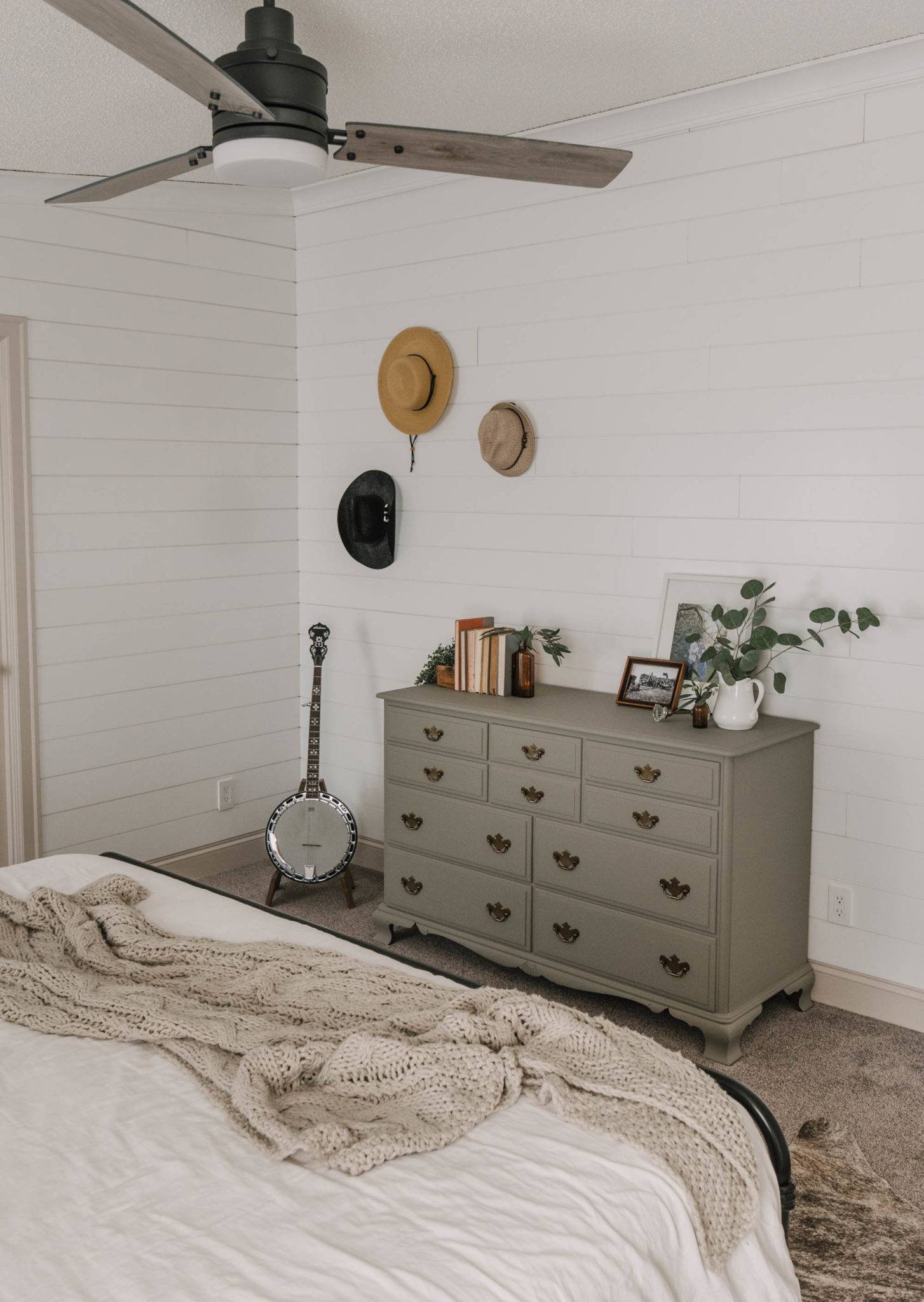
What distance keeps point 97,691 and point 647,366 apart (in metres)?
2.36

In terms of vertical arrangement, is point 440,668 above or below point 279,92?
below

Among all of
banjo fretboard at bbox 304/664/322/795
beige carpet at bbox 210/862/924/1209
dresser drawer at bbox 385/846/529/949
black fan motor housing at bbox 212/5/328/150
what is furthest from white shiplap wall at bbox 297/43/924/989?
black fan motor housing at bbox 212/5/328/150

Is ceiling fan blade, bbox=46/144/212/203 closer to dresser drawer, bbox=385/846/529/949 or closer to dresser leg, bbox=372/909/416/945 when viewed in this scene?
dresser drawer, bbox=385/846/529/949

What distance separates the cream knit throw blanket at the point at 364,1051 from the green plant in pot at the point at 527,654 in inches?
67.9

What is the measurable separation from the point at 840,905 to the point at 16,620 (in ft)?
9.73

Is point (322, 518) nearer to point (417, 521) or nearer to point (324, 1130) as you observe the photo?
point (417, 521)

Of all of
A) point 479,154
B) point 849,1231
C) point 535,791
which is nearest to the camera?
point 479,154

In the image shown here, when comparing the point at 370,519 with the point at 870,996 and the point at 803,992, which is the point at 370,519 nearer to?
the point at 803,992

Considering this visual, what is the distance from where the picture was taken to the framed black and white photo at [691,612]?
3.55 m

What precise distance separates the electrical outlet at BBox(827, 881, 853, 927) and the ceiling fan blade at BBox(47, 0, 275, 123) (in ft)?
8.78

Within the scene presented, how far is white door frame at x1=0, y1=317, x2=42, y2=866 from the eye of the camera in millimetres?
3902

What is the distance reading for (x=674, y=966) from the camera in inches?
126

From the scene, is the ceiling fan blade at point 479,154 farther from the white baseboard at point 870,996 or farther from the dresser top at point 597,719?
the white baseboard at point 870,996

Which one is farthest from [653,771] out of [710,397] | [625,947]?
[710,397]
